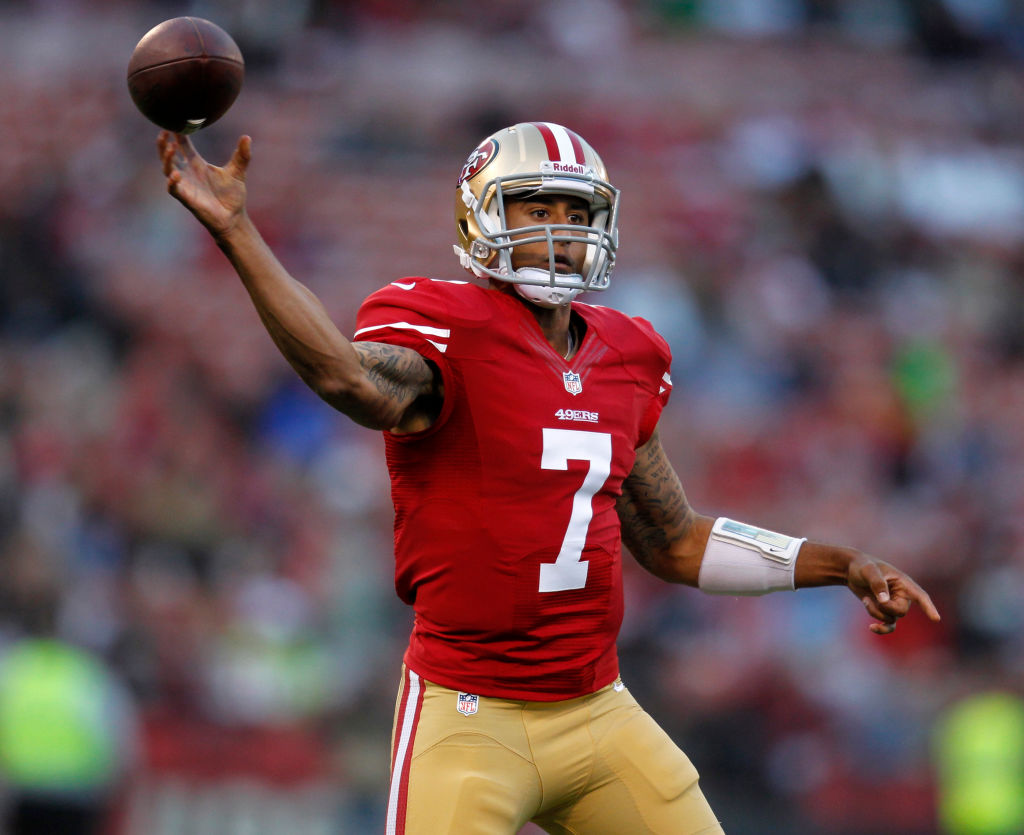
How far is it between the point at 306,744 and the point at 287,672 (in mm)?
482

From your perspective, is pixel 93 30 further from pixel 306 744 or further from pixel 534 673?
pixel 534 673

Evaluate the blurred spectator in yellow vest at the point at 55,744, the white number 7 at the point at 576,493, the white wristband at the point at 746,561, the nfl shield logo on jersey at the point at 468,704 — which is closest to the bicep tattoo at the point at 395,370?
the white number 7 at the point at 576,493

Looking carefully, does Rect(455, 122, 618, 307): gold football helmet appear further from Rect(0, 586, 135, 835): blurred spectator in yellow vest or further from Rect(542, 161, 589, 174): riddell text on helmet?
Rect(0, 586, 135, 835): blurred spectator in yellow vest

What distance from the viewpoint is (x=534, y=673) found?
315 centimetres

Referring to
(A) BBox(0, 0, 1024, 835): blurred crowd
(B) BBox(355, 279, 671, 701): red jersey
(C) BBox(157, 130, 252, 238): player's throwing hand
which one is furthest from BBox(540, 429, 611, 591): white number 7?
(A) BBox(0, 0, 1024, 835): blurred crowd

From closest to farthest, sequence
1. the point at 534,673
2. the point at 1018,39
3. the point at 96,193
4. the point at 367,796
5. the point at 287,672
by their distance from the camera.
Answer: the point at 534,673
the point at 367,796
the point at 287,672
the point at 96,193
the point at 1018,39

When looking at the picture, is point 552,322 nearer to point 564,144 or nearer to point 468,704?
point 564,144

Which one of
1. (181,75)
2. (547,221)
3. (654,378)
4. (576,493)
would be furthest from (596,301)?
(181,75)

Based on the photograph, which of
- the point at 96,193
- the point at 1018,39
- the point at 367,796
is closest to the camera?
the point at 367,796

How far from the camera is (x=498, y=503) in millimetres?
3119

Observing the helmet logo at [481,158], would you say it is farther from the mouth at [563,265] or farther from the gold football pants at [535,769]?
the gold football pants at [535,769]

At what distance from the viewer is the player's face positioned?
3342 millimetres

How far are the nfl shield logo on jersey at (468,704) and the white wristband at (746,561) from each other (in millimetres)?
818

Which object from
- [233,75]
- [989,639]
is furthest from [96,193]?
[233,75]
